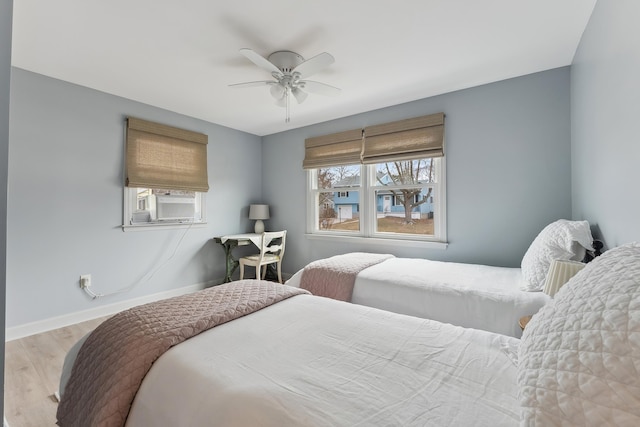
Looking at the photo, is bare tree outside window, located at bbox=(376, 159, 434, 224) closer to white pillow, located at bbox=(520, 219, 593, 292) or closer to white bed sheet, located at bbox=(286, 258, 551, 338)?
white bed sheet, located at bbox=(286, 258, 551, 338)

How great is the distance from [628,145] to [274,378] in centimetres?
182

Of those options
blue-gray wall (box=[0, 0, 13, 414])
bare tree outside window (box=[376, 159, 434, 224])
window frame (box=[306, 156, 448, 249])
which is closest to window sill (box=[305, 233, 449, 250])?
window frame (box=[306, 156, 448, 249])

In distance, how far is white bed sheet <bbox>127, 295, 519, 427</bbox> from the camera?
2.39 ft

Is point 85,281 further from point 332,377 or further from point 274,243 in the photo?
point 332,377

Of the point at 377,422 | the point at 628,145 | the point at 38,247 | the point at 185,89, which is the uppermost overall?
the point at 185,89

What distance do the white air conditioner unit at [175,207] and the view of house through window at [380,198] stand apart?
5.41 ft

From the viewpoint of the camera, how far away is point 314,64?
205 centimetres

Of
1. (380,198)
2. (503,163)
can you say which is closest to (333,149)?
(380,198)

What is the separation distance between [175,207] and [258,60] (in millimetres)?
2250

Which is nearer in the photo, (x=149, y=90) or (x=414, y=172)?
(x=149, y=90)

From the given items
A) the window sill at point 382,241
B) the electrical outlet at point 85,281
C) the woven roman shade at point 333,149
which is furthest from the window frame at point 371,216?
the electrical outlet at point 85,281

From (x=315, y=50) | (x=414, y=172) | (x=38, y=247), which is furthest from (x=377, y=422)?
(x=38, y=247)

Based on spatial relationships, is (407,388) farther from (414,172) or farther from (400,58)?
(414,172)

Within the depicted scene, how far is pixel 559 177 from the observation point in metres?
2.47
